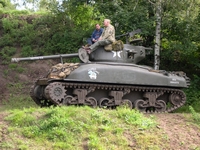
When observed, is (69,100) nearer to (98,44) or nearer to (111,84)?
(111,84)

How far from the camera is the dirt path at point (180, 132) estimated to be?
8.69 m

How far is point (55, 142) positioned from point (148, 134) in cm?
216

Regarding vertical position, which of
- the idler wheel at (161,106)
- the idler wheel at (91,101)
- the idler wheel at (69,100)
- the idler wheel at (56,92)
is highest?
the idler wheel at (56,92)

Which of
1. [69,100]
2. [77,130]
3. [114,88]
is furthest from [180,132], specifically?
[69,100]

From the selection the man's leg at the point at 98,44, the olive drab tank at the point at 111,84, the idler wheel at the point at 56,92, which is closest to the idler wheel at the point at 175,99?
the olive drab tank at the point at 111,84

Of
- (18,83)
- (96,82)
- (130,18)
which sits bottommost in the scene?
(18,83)

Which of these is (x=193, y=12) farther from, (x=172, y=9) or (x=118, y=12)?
(x=118, y=12)

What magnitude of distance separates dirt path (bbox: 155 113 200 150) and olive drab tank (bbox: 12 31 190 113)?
2.02 m

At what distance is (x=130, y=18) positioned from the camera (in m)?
16.3

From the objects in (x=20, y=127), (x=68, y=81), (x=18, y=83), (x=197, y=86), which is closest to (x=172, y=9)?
(x=197, y=86)

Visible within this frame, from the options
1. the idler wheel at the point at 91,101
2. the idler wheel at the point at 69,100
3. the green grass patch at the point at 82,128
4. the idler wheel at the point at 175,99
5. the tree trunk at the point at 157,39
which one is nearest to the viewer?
the green grass patch at the point at 82,128

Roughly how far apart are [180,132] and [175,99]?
3.81m

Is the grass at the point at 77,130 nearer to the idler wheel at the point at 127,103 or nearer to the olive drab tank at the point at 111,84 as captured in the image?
the olive drab tank at the point at 111,84

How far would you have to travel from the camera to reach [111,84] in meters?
12.1
